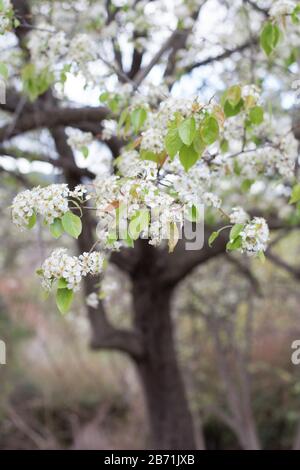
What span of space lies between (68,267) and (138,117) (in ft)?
2.67

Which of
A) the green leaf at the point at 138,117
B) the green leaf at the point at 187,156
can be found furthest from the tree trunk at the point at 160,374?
the green leaf at the point at 187,156

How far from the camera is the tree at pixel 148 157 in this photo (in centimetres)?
157

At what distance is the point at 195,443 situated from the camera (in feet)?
15.0

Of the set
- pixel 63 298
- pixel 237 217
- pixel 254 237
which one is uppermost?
pixel 237 217

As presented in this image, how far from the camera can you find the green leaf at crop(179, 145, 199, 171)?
1.68 m

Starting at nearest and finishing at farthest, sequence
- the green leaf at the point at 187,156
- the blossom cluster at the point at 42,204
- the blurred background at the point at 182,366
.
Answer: the blossom cluster at the point at 42,204
the green leaf at the point at 187,156
the blurred background at the point at 182,366

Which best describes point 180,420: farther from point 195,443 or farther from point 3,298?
point 3,298

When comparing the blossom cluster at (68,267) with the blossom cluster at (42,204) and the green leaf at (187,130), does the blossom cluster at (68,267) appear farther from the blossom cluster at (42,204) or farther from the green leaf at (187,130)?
the green leaf at (187,130)

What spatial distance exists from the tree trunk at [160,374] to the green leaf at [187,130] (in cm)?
300

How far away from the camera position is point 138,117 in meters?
2.12

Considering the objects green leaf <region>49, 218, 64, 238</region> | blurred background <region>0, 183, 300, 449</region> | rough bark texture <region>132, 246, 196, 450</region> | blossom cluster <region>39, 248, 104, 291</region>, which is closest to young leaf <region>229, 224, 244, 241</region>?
blossom cluster <region>39, 248, 104, 291</region>

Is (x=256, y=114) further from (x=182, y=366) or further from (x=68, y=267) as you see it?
(x=182, y=366)

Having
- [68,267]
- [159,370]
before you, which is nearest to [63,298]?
[68,267]
